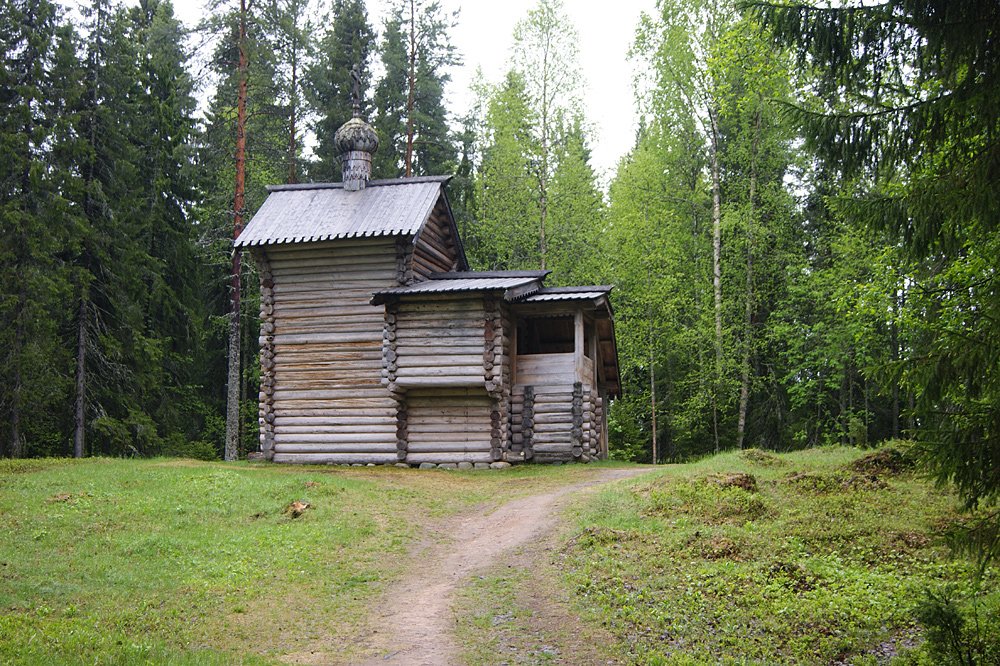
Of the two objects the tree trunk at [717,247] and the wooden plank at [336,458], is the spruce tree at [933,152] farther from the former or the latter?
the tree trunk at [717,247]

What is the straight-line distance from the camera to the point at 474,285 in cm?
2353

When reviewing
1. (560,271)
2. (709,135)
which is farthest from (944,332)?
(560,271)

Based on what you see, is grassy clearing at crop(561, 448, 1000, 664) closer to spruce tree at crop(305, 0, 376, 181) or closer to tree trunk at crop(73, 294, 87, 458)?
tree trunk at crop(73, 294, 87, 458)

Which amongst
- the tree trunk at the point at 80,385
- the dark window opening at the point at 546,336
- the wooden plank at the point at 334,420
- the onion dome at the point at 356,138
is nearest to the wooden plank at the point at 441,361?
the wooden plank at the point at 334,420

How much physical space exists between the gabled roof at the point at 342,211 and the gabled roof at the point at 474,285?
67.7 inches

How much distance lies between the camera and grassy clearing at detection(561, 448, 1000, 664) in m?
9.05

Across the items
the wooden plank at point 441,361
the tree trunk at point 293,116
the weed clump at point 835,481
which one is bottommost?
the weed clump at point 835,481

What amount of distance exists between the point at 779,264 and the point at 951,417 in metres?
26.4

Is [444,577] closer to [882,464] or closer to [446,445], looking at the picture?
[882,464]

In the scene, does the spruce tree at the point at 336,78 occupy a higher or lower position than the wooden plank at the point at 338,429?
higher

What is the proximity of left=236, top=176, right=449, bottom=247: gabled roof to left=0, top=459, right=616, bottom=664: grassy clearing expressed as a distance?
7535 mm

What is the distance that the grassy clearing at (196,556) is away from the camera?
9.37 meters

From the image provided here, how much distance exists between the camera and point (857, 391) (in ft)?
119

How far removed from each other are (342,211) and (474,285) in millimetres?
5431
